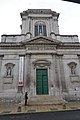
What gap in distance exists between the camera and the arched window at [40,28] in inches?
897

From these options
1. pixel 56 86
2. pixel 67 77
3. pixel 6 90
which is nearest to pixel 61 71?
pixel 67 77

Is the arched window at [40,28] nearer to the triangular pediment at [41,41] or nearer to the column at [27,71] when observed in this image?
the triangular pediment at [41,41]

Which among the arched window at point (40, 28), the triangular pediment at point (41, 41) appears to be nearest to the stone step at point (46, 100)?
the triangular pediment at point (41, 41)

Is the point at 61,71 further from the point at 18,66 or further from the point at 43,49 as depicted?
the point at 18,66

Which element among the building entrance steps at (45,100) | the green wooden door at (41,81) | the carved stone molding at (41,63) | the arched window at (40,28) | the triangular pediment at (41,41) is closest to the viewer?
the building entrance steps at (45,100)

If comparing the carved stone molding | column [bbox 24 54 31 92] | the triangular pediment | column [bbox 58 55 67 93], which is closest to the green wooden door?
the carved stone molding

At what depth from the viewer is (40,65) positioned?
61.7ft

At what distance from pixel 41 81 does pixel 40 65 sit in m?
2.22

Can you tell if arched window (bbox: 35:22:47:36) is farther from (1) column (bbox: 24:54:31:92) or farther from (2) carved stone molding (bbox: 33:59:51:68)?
(2) carved stone molding (bbox: 33:59:51:68)

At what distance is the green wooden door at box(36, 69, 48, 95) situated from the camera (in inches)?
698

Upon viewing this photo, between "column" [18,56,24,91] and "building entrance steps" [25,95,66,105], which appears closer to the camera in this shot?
"building entrance steps" [25,95,66,105]

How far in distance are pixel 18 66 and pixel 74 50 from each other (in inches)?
340

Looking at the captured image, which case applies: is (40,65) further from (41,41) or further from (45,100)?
(45,100)

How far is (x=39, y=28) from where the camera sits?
23.4 meters
